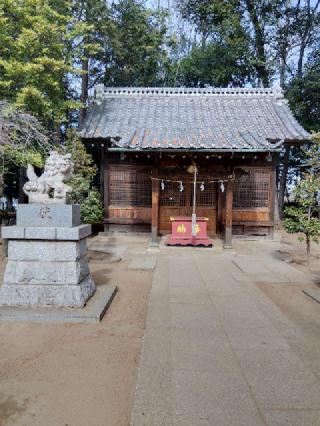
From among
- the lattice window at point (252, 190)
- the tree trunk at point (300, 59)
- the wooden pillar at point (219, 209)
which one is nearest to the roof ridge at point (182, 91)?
the lattice window at point (252, 190)

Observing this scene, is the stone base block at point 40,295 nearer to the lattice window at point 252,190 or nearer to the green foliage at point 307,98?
the lattice window at point 252,190

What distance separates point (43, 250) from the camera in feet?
16.1

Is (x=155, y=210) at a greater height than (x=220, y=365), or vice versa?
(x=155, y=210)

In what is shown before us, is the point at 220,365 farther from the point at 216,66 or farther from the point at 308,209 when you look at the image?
the point at 216,66

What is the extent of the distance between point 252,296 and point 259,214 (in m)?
7.80

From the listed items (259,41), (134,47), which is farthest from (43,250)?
(259,41)

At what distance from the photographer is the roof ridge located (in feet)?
51.3

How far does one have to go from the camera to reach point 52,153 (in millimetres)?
5258

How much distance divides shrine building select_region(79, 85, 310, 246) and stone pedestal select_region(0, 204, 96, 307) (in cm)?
603

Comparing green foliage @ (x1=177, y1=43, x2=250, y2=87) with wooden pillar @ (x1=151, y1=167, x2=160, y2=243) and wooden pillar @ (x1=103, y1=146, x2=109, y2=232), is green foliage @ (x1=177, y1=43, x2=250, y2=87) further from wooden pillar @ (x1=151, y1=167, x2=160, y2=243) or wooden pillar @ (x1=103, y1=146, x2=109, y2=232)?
wooden pillar @ (x1=151, y1=167, x2=160, y2=243)

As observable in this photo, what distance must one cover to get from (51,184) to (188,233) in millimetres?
6973

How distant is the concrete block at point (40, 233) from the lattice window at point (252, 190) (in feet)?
32.0

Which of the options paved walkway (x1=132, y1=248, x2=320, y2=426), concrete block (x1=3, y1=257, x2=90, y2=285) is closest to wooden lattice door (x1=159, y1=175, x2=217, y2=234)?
paved walkway (x1=132, y1=248, x2=320, y2=426)

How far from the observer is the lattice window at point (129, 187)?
1335 cm
